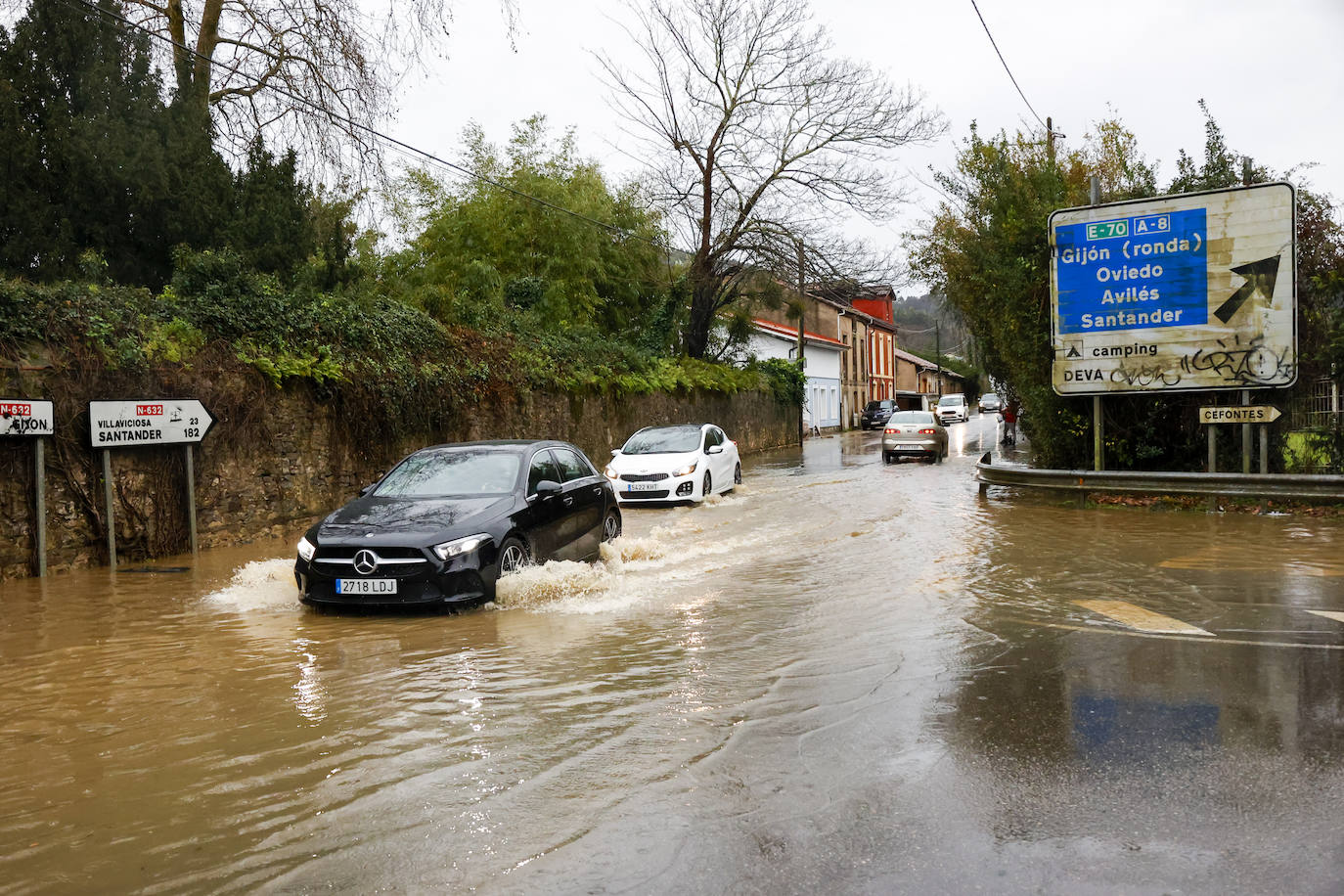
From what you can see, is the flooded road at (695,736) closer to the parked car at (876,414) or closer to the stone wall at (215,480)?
the stone wall at (215,480)

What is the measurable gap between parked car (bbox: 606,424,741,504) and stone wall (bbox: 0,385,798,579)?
3.07 m

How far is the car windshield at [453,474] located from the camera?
32.2 feet

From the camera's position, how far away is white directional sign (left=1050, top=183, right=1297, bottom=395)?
15.1 metres

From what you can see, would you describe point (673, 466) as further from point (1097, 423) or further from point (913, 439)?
point (913, 439)

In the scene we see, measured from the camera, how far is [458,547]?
8484mm

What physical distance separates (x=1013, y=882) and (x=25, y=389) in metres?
11.3

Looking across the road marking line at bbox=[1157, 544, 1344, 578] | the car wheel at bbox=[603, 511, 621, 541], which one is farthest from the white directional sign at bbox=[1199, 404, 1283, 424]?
the car wheel at bbox=[603, 511, 621, 541]

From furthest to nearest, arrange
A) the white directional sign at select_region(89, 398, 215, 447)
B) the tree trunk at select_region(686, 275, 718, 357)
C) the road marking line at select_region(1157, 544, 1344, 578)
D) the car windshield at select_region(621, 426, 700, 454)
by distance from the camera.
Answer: the tree trunk at select_region(686, 275, 718, 357), the car windshield at select_region(621, 426, 700, 454), the white directional sign at select_region(89, 398, 215, 447), the road marking line at select_region(1157, 544, 1344, 578)

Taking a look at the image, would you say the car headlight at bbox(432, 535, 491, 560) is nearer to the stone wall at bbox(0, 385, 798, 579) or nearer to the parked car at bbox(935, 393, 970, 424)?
the stone wall at bbox(0, 385, 798, 579)

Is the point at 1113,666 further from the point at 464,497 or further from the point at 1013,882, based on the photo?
the point at 464,497

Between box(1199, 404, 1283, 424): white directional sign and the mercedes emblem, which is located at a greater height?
box(1199, 404, 1283, 424): white directional sign

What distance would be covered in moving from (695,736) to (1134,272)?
13781 millimetres

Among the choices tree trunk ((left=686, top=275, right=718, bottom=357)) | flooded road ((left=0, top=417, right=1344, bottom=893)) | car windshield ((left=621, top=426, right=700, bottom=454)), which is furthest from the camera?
tree trunk ((left=686, top=275, right=718, bottom=357))

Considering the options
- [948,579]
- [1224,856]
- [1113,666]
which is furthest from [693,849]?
[948,579]
